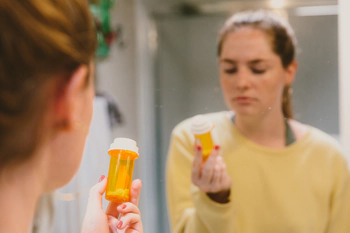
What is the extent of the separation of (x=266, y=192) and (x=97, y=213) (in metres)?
0.30

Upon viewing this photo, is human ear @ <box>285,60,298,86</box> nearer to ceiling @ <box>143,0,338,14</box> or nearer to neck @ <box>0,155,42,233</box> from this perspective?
ceiling @ <box>143,0,338,14</box>

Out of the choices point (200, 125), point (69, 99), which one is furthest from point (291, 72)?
point (69, 99)

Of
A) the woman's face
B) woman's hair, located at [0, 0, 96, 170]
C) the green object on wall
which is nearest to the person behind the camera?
woman's hair, located at [0, 0, 96, 170]

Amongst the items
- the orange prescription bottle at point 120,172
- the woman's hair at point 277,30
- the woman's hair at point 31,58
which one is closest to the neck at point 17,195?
the woman's hair at point 31,58

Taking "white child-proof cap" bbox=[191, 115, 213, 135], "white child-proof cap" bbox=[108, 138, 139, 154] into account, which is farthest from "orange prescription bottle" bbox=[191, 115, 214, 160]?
"white child-proof cap" bbox=[108, 138, 139, 154]

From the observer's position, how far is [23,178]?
0.40 metres

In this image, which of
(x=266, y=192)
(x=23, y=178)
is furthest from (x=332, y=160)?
(x=23, y=178)

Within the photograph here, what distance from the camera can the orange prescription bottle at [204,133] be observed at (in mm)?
693

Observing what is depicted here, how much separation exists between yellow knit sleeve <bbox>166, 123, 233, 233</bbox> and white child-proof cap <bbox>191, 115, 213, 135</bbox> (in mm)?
20

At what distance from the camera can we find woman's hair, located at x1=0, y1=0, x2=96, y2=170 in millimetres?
333

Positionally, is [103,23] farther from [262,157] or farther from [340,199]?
[340,199]

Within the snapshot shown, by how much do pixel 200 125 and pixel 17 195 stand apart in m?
0.38

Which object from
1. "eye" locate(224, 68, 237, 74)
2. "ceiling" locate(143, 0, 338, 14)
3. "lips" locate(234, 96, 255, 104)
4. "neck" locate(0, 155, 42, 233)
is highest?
"ceiling" locate(143, 0, 338, 14)

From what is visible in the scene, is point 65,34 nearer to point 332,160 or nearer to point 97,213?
point 97,213
